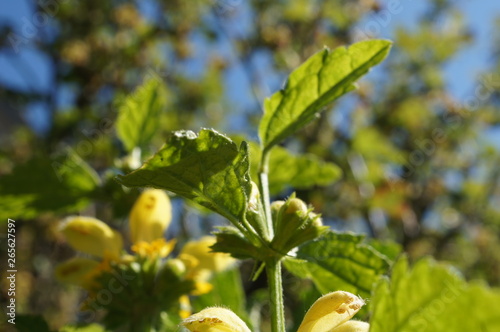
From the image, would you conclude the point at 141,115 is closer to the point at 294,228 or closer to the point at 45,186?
the point at 45,186

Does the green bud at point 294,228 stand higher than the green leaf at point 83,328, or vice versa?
the green leaf at point 83,328

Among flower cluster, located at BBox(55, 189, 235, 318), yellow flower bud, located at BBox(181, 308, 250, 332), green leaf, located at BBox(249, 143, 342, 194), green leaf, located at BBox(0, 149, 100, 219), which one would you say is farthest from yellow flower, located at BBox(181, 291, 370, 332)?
green leaf, located at BBox(0, 149, 100, 219)

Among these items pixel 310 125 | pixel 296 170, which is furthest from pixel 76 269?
pixel 310 125

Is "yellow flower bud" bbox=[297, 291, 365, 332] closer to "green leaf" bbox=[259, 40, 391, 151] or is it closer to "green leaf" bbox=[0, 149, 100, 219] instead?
"green leaf" bbox=[259, 40, 391, 151]

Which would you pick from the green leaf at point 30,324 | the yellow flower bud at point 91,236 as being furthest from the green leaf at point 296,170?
the green leaf at point 30,324

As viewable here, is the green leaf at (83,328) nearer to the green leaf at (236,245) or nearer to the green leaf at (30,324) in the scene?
the green leaf at (30,324)

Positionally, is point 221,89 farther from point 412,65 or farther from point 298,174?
point 298,174

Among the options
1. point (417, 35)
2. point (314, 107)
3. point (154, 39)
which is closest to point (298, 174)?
point (314, 107)
